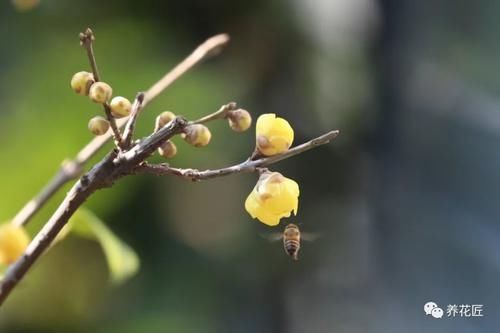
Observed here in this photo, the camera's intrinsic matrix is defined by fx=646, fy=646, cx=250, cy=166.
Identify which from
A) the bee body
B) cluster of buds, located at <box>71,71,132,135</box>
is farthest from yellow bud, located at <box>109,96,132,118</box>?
the bee body

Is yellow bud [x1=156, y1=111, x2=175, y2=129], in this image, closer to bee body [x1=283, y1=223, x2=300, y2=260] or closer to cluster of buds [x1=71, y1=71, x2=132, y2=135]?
cluster of buds [x1=71, y1=71, x2=132, y2=135]

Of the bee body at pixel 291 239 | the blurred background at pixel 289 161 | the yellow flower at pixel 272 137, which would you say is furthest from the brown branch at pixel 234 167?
the blurred background at pixel 289 161

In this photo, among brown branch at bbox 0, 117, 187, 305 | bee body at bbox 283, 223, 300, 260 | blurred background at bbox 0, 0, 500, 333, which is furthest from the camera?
blurred background at bbox 0, 0, 500, 333

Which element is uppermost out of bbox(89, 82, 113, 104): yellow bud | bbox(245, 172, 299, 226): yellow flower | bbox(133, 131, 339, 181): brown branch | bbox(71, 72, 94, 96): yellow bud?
bbox(71, 72, 94, 96): yellow bud

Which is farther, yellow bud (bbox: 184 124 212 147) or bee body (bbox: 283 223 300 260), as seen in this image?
bee body (bbox: 283 223 300 260)

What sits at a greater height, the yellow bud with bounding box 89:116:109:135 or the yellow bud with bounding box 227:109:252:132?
the yellow bud with bounding box 89:116:109:135

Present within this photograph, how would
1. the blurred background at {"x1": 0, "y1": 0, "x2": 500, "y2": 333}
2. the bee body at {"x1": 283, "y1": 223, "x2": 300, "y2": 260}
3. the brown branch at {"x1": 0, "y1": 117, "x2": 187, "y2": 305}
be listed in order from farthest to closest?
1. the blurred background at {"x1": 0, "y1": 0, "x2": 500, "y2": 333}
2. the bee body at {"x1": 283, "y1": 223, "x2": 300, "y2": 260}
3. the brown branch at {"x1": 0, "y1": 117, "x2": 187, "y2": 305}

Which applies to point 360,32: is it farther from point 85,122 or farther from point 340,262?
point 85,122

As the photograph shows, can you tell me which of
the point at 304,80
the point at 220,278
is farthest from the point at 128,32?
the point at 220,278
